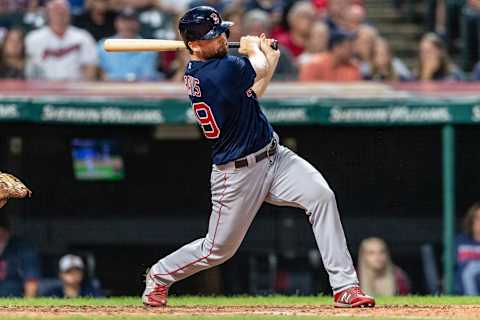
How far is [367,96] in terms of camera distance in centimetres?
1092

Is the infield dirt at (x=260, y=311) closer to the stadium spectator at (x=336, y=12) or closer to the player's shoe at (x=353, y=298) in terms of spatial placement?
the player's shoe at (x=353, y=298)

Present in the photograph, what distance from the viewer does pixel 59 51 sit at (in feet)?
39.5

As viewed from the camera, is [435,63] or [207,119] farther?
[435,63]

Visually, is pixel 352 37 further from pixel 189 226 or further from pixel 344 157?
pixel 189 226

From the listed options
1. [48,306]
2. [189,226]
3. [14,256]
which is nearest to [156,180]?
[189,226]

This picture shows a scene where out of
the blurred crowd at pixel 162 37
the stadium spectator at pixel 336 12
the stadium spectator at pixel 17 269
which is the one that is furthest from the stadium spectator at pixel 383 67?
the stadium spectator at pixel 17 269

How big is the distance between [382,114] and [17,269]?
3.15 m

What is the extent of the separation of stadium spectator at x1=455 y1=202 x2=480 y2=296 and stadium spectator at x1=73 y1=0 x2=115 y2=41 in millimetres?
3842

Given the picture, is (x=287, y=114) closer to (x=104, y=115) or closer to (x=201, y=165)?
(x=201, y=165)

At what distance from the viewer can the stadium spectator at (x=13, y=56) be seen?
1198 centimetres

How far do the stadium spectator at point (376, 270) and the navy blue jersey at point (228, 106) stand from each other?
3.92 metres

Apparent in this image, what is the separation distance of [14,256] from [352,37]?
3732 mm

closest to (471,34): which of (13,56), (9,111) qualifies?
(13,56)

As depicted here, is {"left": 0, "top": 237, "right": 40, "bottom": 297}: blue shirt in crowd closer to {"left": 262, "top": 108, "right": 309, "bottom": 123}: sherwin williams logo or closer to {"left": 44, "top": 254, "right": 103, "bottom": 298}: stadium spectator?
{"left": 44, "top": 254, "right": 103, "bottom": 298}: stadium spectator
